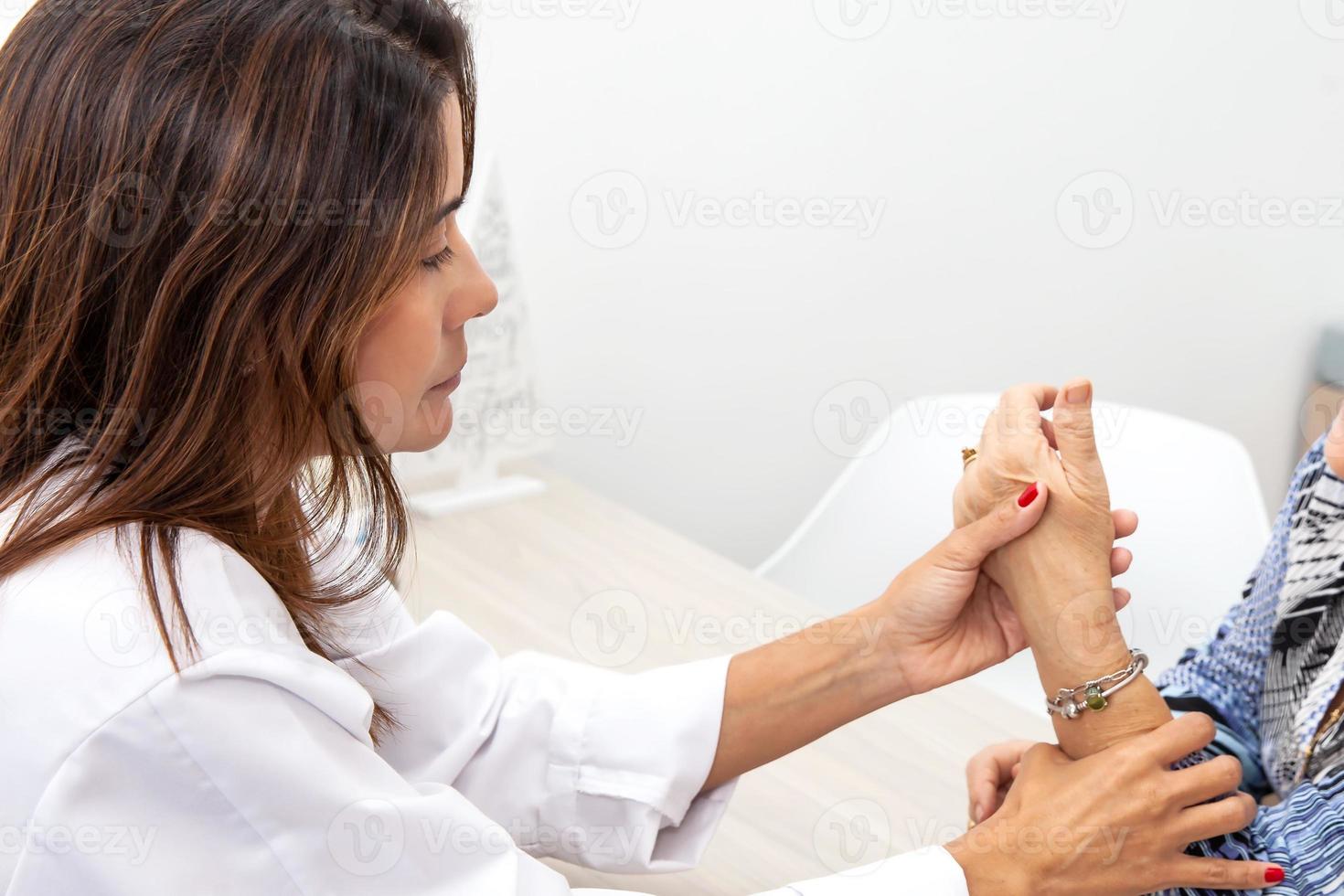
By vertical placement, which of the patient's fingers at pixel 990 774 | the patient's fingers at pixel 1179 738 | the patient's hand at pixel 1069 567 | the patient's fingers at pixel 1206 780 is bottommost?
the patient's fingers at pixel 990 774

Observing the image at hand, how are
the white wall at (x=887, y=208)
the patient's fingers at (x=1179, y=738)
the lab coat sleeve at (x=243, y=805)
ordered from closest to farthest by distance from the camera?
the lab coat sleeve at (x=243, y=805)
the patient's fingers at (x=1179, y=738)
the white wall at (x=887, y=208)

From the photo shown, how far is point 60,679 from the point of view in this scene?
0.71m

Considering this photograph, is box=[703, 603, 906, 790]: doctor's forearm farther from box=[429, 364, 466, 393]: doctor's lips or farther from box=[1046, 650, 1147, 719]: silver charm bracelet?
box=[429, 364, 466, 393]: doctor's lips

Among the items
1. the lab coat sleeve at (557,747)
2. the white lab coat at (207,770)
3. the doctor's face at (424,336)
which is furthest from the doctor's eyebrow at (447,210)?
the lab coat sleeve at (557,747)

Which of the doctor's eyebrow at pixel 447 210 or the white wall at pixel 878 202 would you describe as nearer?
the doctor's eyebrow at pixel 447 210

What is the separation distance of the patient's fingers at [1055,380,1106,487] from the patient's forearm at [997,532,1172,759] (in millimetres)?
70

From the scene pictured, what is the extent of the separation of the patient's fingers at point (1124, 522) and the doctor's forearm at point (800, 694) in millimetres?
230

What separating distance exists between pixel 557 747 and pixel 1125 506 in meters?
0.98

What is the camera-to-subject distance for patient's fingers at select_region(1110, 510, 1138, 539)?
1104 mm

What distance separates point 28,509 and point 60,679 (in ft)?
0.44

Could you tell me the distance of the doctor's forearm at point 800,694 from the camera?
1.12 m

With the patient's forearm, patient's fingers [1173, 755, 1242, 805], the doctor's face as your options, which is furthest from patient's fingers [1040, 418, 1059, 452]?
the doctor's face

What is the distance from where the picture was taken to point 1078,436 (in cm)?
110

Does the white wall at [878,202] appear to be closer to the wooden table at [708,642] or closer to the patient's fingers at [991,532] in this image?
the wooden table at [708,642]
